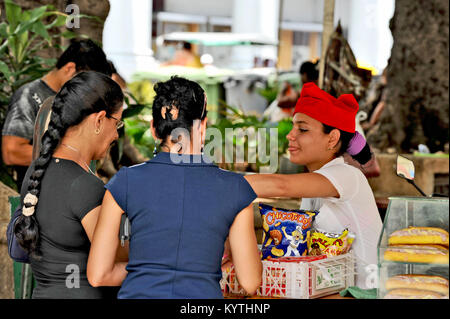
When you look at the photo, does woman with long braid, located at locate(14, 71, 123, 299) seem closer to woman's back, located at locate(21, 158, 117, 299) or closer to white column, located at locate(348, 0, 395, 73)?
woman's back, located at locate(21, 158, 117, 299)

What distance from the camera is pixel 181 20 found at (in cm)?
2136

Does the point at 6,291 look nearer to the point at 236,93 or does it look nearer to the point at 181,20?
the point at 236,93

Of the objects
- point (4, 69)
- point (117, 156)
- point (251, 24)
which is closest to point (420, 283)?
point (4, 69)

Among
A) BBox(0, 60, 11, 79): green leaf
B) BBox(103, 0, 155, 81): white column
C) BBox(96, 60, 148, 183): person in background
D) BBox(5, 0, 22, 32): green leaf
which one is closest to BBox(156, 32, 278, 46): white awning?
BBox(103, 0, 155, 81): white column

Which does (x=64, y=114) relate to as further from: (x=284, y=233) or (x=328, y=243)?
(x=328, y=243)

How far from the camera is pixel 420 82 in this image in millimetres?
8039

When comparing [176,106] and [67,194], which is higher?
[176,106]

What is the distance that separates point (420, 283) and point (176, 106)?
33.9 inches

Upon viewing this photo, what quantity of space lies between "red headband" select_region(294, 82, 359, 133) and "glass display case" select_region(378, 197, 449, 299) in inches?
25.5

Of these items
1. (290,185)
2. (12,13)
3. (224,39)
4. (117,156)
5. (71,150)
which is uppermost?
(12,13)

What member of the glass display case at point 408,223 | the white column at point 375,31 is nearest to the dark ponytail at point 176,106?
the glass display case at point 408,223

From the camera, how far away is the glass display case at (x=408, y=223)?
6.57 feet

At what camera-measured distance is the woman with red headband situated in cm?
245

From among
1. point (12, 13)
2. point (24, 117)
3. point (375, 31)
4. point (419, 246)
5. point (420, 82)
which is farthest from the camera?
point (375, 31)
